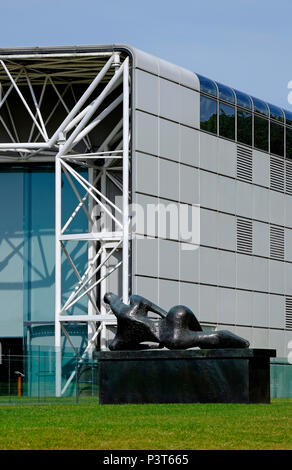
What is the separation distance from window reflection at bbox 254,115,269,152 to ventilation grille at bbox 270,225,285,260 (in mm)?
3914

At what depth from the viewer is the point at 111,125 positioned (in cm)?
5747

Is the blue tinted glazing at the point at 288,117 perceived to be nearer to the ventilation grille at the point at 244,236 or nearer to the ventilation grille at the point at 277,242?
the ventilation grille at the point at 277,242

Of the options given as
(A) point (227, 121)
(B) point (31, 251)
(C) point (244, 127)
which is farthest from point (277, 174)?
(B) point (31, 251)

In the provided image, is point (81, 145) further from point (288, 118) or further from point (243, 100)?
point (288, 118)

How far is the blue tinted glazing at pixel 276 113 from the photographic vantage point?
200 feet

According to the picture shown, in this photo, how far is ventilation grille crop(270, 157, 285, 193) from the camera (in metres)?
60.9

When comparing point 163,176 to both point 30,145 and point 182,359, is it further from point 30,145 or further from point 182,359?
point 182,359

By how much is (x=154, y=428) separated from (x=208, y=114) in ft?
105

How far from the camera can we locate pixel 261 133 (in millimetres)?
59969

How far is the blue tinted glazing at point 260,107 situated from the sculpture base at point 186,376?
27919mm

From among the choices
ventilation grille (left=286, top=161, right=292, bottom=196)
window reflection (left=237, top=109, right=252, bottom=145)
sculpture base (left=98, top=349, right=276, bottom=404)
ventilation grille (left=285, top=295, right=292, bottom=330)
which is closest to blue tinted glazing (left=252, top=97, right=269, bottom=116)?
window reflection (left=237, top=109, right=252, bottom=145)

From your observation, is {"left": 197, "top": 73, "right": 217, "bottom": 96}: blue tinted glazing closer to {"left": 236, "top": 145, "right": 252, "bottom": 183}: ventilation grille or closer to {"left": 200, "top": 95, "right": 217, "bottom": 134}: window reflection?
{"left": 200, "top": 95, "right": 217, "bottom": 134}: window reflection
